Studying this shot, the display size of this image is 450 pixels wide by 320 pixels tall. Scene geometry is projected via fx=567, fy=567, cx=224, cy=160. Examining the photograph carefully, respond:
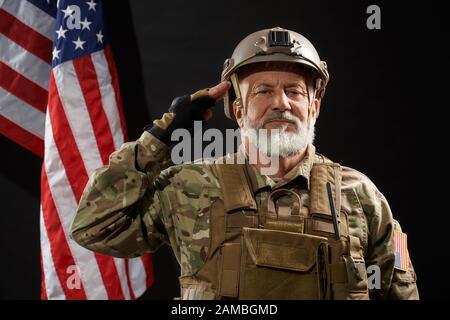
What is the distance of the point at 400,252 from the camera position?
1.43 meters

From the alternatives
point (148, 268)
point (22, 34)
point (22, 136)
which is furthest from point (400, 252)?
point (22, 34)

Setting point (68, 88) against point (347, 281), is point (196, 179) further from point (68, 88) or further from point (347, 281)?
point (68, 88)

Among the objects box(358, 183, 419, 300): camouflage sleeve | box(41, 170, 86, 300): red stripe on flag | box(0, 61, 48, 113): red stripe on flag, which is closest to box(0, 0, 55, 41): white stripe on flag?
box(0, 61, 48, 113): red stripe on flag

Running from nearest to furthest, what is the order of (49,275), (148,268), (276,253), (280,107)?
(276,253), (280,107), (49,275), (148,268)

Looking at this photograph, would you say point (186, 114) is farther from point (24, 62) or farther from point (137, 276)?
point (24, 62)

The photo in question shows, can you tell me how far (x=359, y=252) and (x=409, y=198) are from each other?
2.84 feet

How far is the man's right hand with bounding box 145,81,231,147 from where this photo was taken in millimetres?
1337

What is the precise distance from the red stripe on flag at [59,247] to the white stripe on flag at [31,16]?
2.06ft

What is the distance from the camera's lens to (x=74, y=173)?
2137mm

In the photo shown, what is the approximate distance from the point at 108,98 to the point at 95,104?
58 mm

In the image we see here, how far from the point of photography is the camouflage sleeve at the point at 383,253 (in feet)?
4.58

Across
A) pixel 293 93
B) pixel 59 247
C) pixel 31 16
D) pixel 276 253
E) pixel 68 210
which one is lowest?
pixel 59 247

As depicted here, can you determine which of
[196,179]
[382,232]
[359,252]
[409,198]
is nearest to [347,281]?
[359,252]

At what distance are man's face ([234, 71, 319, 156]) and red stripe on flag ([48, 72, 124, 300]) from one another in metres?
0.92
